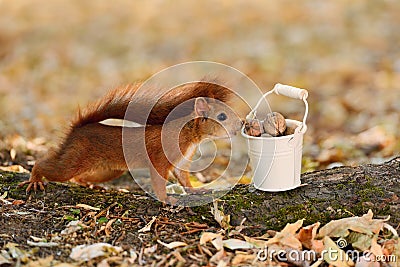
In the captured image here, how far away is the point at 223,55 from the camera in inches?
331

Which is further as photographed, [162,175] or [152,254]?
[162,175]

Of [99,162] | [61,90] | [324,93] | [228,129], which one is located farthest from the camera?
[61,90]

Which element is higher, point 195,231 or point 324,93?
point 324,93

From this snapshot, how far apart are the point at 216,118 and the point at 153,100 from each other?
1.08ft

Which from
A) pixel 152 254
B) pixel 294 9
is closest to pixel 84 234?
pixel 152 254

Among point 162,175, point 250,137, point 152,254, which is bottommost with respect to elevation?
point 152,254

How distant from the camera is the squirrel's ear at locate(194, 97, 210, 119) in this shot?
3178mm

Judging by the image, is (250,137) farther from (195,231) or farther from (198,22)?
(198,22)

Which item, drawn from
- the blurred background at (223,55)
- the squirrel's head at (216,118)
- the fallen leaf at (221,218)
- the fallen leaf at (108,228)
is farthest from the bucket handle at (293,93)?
the blurred background at (223,55)

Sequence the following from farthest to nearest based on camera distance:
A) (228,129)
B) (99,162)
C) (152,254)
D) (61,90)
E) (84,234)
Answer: (61,90) < (99,162) < (228,129) < (84,234) < (152,254)

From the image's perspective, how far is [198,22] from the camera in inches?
384

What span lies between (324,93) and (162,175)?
13.7 feet

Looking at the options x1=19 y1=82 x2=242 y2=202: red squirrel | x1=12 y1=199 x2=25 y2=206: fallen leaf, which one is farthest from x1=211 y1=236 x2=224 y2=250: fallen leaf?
x1=12 y1=199 x2=25 y2=206: fallen leaf

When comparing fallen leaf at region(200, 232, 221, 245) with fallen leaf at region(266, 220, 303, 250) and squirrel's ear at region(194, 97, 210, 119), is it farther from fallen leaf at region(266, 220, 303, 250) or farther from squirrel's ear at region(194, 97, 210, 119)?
squirrel's ear at region(194, 97, 210, 119)
